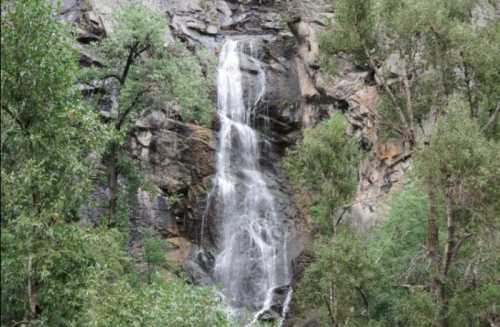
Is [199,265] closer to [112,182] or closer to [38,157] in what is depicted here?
[112,182]

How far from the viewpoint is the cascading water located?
91.4ft

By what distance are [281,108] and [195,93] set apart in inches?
469

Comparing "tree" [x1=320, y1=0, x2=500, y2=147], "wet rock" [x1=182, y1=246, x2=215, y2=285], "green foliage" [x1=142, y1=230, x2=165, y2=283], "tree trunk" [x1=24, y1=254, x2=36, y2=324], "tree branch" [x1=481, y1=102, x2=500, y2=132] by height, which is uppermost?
"tree" [x1=320, y1=0, x2=500, y2=147]

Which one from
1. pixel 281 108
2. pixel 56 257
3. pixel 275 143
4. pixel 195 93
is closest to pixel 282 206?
pixel 275 143

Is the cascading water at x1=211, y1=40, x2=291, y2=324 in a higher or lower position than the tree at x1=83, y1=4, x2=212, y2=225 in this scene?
lower

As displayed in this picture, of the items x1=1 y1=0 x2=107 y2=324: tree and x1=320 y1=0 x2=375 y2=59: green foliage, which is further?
x1=320 y1=0 x2=375 y2=59: green foliage

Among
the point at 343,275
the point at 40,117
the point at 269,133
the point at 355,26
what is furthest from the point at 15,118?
the point at 269,133

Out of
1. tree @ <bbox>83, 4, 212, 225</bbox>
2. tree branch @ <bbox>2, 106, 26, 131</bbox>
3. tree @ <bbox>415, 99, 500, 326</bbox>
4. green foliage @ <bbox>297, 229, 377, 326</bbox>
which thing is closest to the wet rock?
tree @ <bbox>83, 4, 212, 225</bbox>

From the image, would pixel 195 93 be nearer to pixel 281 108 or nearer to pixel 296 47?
pixel 281 108

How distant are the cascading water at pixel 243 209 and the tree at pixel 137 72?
25.5 ft

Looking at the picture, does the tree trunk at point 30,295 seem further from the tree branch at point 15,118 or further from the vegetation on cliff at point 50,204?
the tree branch at point 15,118

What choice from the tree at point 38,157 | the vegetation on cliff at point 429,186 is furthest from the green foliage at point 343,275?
the tree at point 38,157

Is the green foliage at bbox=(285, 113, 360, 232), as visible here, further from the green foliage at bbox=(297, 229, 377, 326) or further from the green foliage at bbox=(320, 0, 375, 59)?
the green foliage at bbox=(320, 0, 375, 59)

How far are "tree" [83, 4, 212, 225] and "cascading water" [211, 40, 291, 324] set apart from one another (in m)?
7.78
